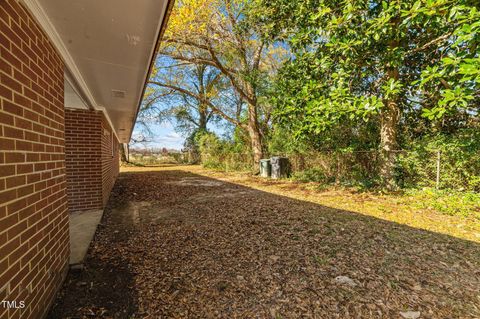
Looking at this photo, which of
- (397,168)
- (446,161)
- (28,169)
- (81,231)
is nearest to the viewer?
(28,169)

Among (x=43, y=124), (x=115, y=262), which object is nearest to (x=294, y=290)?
(x=115, y=262)

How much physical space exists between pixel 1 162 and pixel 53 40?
63.6 inches

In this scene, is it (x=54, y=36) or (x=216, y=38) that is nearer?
(x=54, y=36)

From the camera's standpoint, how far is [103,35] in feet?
7.68

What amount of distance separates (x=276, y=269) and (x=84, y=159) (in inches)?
182

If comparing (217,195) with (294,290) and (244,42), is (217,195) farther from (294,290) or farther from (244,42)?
(244,42)

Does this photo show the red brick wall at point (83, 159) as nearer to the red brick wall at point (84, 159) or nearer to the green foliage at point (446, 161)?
the red brick wall at point (84, 159)

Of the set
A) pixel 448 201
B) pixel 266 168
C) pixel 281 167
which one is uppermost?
pixel 281 167

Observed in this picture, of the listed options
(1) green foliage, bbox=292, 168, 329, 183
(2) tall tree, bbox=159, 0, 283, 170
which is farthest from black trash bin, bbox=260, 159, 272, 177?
(2) tall tree, bbox=159, 0, 283, 170

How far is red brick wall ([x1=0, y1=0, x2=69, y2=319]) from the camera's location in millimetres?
1424

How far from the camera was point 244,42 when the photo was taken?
381 inches

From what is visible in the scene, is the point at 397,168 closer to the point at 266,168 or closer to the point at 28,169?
the point at 266,168

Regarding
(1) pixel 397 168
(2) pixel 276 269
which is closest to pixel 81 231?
(2) pixel 276 269

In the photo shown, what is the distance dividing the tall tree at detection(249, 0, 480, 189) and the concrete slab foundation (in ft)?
16.8
